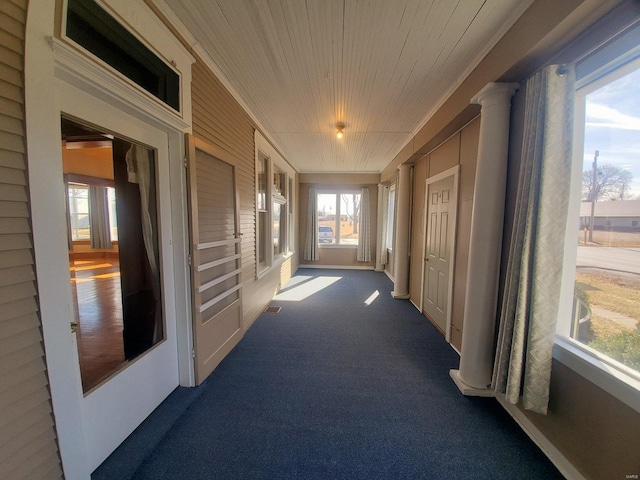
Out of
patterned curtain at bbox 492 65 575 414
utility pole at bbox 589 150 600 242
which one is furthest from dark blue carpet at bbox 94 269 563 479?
utility pole at bbox 589 150 600 242

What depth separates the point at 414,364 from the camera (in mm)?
2350

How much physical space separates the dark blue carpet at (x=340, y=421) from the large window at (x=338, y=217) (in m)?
4.29

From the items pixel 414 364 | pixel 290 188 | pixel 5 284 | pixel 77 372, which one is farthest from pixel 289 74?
pixel 290 188

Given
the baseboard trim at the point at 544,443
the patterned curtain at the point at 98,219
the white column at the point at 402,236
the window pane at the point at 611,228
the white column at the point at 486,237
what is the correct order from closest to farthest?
the window pane at the point at 611,228
the baseboard trim at the point at 544,443
the white column at the point at 486,237
the patterned curtain at the point at 98,219
the white column at the point at 402,236

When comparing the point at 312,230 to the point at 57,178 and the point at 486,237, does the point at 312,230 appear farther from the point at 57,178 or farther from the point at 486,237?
the point at 57,178

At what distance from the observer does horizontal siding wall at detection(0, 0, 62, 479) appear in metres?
0.82

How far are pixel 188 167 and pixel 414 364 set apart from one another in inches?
104

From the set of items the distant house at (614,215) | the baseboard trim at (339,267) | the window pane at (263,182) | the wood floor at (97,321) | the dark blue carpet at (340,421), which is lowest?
the dark blue carpet at (340,421)

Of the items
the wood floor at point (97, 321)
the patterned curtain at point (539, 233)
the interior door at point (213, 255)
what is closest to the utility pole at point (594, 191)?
the patterned curtain at point (539, 233)

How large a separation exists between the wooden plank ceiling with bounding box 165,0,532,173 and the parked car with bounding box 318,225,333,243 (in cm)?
406

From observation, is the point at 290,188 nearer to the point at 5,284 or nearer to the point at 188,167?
the point at 188,167

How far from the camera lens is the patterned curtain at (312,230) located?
6598 millimetres

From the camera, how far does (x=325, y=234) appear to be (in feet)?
22.9

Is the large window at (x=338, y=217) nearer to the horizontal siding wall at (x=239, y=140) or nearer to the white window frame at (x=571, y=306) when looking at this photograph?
the horizontal siding wall at (x=239, y=140)
